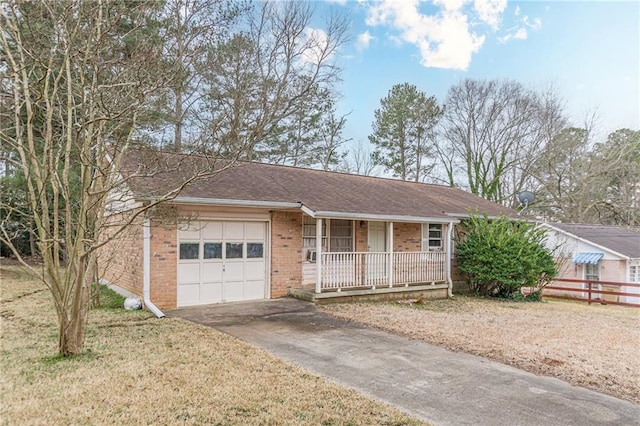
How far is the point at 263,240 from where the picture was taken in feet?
36.7

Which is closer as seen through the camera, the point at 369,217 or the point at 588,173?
the point at 369,217

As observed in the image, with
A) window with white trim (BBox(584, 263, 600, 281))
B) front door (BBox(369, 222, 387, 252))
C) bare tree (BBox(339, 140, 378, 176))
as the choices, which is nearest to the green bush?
front door (BBox(369, 222, 387, 252))

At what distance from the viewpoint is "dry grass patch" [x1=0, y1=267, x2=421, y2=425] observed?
420 cm

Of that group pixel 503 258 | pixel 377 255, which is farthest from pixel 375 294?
pixel 503 258

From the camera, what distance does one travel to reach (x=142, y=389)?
189 inches

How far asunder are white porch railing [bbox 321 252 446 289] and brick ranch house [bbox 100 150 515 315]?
0.03m

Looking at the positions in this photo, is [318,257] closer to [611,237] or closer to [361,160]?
[611,237]

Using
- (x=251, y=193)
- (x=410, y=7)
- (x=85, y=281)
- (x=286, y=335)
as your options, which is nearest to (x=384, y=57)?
(x=410, y=7)

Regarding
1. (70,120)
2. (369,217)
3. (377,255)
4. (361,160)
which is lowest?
(377,255)

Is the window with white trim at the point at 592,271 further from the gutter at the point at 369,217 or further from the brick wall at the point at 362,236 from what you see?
the brick wall at the point at 362,236

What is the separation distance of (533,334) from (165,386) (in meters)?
7.08

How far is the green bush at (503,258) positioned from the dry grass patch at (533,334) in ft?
4.02

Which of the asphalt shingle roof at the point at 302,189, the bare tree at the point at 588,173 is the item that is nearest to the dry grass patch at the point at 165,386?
the asphalt shingle roof at the point at 302,189

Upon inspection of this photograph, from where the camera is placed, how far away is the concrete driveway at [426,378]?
4498mm
